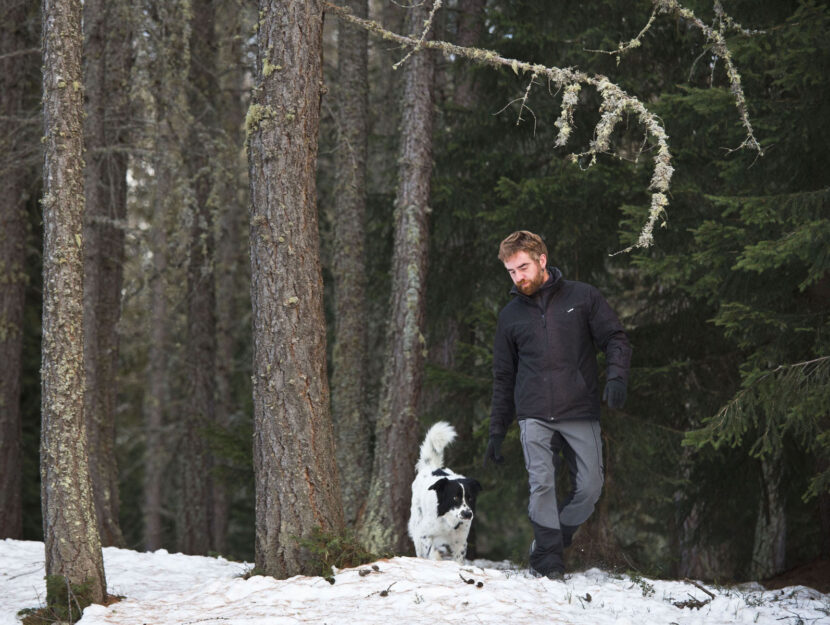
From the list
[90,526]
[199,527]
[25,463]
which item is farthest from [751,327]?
[25,463]

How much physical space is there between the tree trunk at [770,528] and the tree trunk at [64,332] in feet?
23.2

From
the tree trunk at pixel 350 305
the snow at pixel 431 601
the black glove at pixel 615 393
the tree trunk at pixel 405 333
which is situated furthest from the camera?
the tree trunk at pixel 350 305

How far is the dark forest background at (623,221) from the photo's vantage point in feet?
26.0

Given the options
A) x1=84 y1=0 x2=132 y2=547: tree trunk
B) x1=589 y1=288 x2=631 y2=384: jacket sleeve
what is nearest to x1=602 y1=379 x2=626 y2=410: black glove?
x1=589 y1=288 x2=631 y2=384: jacket sleeve

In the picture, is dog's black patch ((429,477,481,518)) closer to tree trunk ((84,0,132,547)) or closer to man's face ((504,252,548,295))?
man's face ((504,252,548,295))

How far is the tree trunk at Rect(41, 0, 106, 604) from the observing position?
6.38 m

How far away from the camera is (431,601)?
18.7ft

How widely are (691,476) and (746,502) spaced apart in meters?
0.91

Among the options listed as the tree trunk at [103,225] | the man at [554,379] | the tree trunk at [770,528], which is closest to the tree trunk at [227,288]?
the tree trunk at [103,225]

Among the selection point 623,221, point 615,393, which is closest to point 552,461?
point 615,393

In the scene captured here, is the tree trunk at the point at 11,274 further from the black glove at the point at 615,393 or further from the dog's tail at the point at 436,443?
the black glove at the point at 615,393

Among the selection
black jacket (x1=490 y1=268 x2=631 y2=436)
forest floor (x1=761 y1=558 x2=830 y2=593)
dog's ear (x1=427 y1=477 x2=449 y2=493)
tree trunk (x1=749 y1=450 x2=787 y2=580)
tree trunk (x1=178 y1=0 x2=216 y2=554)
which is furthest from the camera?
tree trunk (x1=178 y1=0 x2=216 y2=554)

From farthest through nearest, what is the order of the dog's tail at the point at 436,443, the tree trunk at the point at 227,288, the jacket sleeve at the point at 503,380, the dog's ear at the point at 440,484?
1. the tree trunk at the point at 227,288
2. the dog's tail at the point at 436,443
3. the dog's ear at the point at 440,484
4. the jacket sleeve at the point at 503,380

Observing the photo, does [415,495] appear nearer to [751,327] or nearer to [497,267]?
[751,327]
